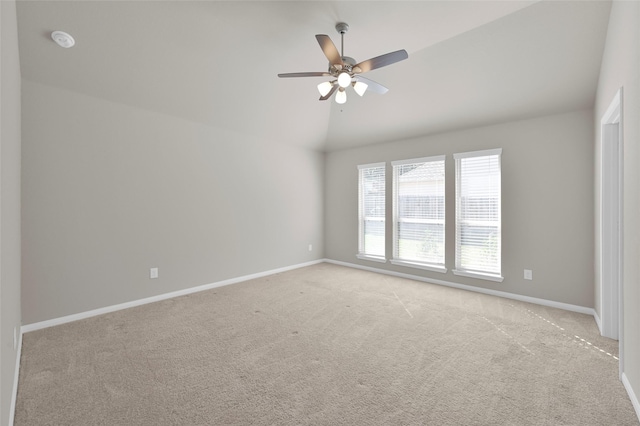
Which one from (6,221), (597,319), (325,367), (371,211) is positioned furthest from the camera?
(371,211)

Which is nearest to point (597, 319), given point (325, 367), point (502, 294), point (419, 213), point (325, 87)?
point (502, 294)

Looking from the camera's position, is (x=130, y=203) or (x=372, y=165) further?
(x=372, y=165)

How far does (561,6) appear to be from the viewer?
264cm

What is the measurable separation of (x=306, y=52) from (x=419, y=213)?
10.4 feet

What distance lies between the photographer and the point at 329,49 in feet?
8.26

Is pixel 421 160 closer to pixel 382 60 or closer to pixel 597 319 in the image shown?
pixel 382 60

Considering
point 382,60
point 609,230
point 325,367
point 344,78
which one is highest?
point 382,60

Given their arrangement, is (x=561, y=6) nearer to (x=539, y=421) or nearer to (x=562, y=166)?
(x=562, y=166)

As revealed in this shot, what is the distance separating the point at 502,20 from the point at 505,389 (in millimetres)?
3328

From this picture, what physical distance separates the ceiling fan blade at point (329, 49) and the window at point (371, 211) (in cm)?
311

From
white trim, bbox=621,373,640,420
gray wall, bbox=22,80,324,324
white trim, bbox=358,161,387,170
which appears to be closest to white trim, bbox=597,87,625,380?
white trim, bbox=621,373,640,420

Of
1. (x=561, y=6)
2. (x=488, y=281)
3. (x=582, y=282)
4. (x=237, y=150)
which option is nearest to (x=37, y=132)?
(x=237, y=150)

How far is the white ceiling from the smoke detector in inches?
2.0

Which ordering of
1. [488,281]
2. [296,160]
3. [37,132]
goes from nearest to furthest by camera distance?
[37,132]
[488,281]
[296,160]
